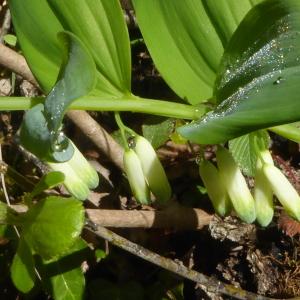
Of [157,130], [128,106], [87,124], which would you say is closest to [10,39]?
[87,124]

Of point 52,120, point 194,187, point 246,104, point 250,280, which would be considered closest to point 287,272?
point 250,280

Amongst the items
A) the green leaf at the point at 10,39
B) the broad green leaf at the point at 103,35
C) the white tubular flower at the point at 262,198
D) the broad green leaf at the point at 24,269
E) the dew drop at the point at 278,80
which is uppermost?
the broad green leaf at the point at 103,35

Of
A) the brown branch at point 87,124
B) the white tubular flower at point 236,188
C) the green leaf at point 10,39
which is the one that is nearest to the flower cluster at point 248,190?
the white tubular flower at point 236,188

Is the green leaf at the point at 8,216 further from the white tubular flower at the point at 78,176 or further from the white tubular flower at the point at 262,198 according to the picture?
the white tubular flower at the point at 262,198

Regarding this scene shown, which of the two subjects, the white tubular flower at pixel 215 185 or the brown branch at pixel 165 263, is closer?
the white tubular flower at pixel 215 185

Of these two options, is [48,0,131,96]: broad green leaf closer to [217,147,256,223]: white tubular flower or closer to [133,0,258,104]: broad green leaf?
[133,0,258,104]: broad green leaf

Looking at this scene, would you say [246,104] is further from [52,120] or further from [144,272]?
[144,272]

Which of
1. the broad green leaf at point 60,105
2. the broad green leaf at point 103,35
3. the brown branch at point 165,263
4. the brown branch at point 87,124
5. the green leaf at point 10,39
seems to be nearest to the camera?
the broad green leaf at point 60,105

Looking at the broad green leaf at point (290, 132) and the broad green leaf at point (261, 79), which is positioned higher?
the broad green leaf at point (261, 79)
